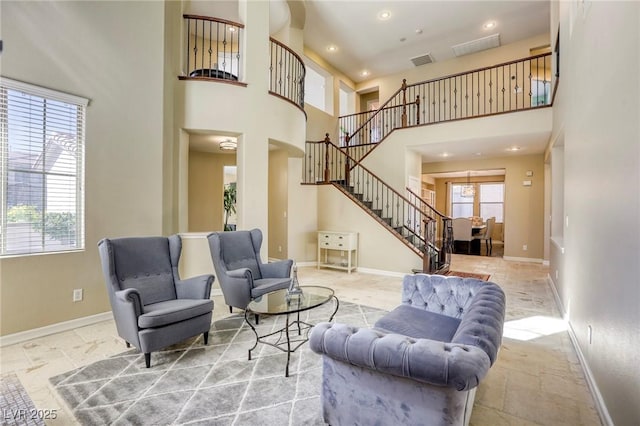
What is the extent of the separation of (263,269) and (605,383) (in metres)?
3.49

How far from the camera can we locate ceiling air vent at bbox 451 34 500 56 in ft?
25.2

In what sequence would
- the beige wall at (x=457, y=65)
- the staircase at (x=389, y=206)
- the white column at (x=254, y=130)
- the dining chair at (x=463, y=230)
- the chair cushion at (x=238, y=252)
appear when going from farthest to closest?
the dining chair at (x=463, y=230), the beige wall at (x=457, y=65), the staircase at (x=389, y=206), the white column at (x=254, y=130), the chair cushion at (x=238, y=252)

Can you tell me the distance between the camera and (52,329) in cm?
330

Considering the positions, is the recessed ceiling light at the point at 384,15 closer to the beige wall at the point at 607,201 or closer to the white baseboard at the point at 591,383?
the beige wall at the point at 607,201

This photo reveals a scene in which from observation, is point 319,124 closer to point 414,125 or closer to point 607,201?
point 414,125

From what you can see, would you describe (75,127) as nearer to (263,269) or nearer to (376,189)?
(263,269)

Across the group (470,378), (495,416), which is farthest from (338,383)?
(495,416)

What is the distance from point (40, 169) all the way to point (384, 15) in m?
6.95

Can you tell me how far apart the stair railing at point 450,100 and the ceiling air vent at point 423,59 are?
0.63 metres

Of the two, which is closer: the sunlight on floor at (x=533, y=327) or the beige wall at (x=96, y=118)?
the beige wall at (x=96, y=118)

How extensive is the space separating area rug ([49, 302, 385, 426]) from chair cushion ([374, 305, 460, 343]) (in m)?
0.72

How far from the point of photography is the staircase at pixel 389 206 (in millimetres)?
6055

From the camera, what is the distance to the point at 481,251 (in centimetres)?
976

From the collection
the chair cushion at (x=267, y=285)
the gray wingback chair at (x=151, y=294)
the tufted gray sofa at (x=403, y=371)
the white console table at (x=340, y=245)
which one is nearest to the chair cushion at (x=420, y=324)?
the tufted gray sofa at (x=403, y=371)
